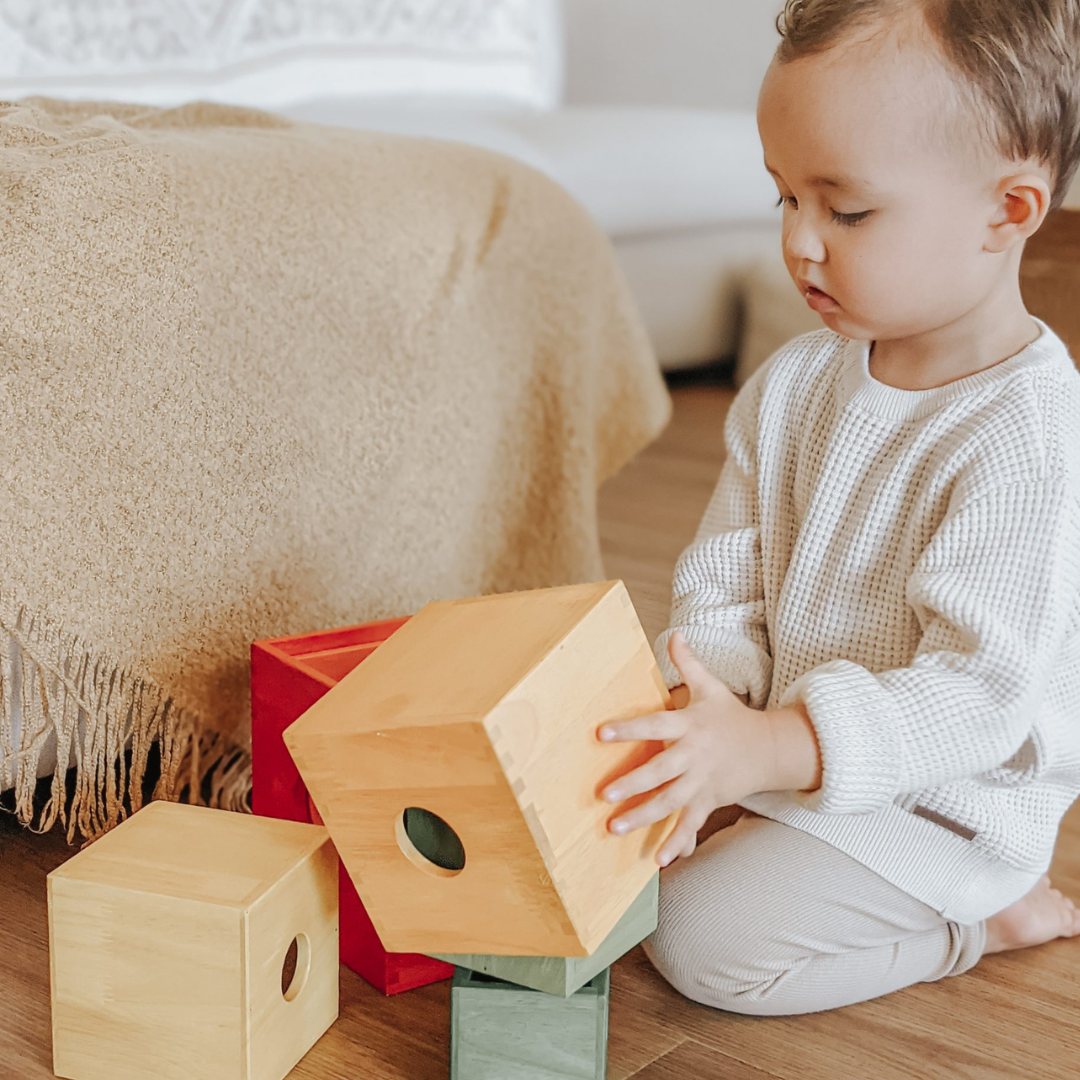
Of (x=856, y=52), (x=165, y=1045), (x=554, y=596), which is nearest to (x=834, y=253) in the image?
(x=856, y=52)

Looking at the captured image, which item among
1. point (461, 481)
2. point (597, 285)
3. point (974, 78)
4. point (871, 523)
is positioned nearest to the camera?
point (974, 78)

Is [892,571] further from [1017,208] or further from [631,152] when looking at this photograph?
[631,152]

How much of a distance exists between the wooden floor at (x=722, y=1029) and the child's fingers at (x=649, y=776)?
0.64 feet

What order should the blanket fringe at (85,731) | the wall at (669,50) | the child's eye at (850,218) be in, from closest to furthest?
the child's eye at (850,218) < the blanket fringe at (85,731) < the wall at (669,50)

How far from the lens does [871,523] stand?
822 mm

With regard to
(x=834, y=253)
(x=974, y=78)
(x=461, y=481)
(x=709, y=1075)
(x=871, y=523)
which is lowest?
(x=709, y=1075)

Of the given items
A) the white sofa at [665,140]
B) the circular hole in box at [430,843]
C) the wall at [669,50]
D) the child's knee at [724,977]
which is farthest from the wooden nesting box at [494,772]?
the wall at [669,50]

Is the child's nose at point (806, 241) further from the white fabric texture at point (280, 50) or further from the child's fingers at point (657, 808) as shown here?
the white fabric texture at point (280, 50)

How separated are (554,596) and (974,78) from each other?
1.19 ft

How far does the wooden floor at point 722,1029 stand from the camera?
77cm

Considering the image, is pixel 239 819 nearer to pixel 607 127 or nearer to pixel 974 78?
pixel 974 78

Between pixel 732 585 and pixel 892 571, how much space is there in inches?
5.6

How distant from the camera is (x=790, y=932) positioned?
32.3 inches

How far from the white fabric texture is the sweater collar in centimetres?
97
